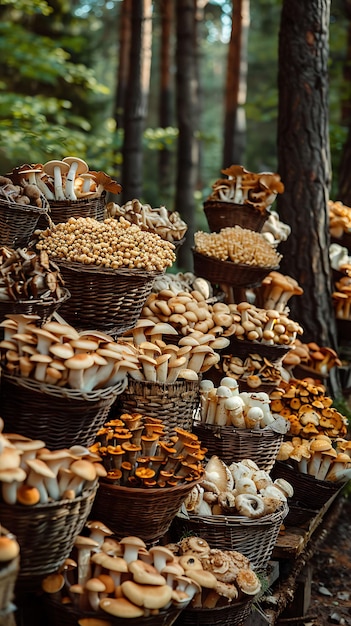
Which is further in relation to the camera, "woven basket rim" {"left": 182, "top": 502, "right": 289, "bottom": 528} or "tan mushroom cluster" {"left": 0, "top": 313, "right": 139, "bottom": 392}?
"woven basket rim" {"left": 182, "top": 502, "right": 289, "bottom": 528}

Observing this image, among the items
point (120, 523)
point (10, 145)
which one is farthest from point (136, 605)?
point (10, 145)

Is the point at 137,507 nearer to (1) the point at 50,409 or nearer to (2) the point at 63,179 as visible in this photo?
(1) the point at 50,409

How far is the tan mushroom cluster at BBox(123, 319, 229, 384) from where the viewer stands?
3.76m

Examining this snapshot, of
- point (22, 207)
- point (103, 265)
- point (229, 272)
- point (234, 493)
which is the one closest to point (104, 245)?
point (103, 265)

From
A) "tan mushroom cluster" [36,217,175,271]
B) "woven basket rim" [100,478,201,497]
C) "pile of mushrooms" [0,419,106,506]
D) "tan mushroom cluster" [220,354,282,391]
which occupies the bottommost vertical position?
"tan mushroom cluster" [220,354,282,391]

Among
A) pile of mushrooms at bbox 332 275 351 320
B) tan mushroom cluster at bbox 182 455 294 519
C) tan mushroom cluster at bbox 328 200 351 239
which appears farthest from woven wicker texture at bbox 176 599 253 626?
tan mushroom cluster at bbox 328 200 351 239

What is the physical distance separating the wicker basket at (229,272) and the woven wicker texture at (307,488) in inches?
53.4

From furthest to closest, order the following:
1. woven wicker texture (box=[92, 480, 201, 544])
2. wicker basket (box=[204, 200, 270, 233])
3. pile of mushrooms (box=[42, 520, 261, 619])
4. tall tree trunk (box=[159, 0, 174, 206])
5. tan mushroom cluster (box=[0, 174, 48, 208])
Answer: tall tree trunk (box=[159, 0, 174, 206]) → wicker basket (box=[204, 200, 270, 233]) → tan mushroom cluster (box=[0, 174, 48, 208]) → woven wicker texture (box=[92, 480, 201, 544]) → pile of mushrooms (box=[42, 520, 261, 619])

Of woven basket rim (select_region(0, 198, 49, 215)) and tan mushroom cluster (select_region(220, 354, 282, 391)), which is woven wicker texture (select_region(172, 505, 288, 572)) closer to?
tan mushroom cluster (select_region(220, 354, 282, 391))

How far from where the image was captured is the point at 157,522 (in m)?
3.35

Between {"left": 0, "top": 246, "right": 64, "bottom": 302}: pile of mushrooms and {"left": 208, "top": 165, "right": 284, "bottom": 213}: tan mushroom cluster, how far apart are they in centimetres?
262

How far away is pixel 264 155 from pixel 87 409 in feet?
66.5

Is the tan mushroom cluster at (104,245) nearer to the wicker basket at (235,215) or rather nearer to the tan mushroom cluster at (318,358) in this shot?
the wicker basket at (235,215)

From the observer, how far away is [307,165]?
22.5 ft
